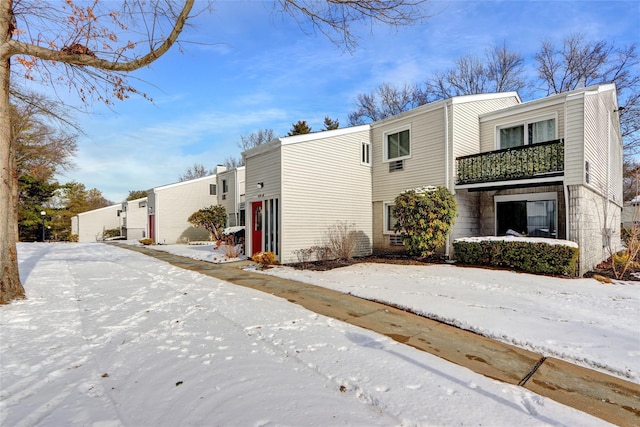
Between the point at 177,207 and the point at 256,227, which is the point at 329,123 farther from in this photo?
the point at 256,227

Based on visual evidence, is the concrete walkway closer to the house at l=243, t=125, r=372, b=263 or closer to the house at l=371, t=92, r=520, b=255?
the house at l=243, t=125, r=372, b=263

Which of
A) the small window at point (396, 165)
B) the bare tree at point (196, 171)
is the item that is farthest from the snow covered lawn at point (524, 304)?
the bare tree at point (196, 171)

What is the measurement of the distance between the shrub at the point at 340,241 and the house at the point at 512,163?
1773mm

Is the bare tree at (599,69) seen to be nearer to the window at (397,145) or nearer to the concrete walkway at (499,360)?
the window at (397,145)

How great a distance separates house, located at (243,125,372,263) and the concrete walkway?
4721mm

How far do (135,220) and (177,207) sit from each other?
29.5 ft

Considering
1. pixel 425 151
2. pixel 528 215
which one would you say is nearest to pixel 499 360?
pixel 528 215

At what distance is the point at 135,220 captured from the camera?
27703 mm

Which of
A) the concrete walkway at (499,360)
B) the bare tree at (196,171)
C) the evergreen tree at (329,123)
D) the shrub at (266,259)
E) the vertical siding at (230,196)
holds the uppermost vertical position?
the evergreen tree at (329,123)

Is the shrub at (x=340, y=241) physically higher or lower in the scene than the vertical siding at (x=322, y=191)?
lower

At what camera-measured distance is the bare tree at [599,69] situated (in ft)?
59.9

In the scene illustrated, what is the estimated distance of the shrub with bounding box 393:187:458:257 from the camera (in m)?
9.54

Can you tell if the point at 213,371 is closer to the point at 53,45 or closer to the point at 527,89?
the point at 53,45

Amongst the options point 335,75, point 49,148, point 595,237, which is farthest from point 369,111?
point 49,148
